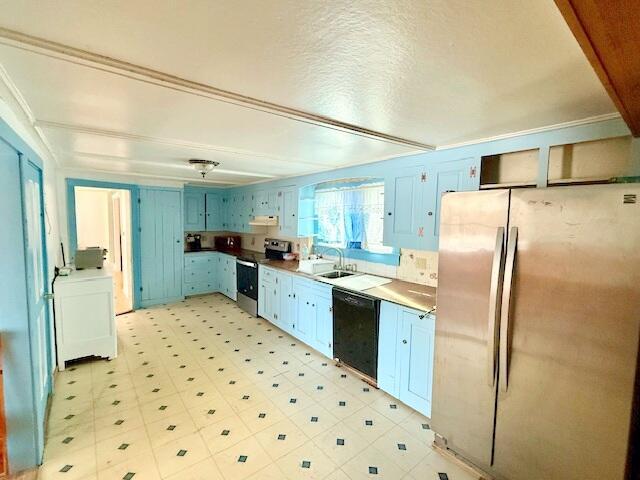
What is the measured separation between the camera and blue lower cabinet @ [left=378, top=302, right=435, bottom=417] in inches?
92.7

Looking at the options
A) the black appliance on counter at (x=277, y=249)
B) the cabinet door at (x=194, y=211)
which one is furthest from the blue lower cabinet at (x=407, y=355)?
the cabinet door at (x=194, y=211)

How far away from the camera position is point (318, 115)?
1883 mm

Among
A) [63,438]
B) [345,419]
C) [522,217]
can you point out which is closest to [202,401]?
[63,438]

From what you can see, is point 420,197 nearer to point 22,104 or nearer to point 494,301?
point 494,301

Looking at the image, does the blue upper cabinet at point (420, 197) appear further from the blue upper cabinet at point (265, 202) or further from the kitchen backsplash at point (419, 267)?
the blue upper cabinet at point (265, 202)

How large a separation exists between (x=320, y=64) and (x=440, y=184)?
1.82m

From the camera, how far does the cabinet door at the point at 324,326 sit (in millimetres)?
3327

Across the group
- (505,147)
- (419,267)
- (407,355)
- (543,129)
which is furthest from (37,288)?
(543,129)

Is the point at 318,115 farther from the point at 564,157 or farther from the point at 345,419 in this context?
the point at 345,419

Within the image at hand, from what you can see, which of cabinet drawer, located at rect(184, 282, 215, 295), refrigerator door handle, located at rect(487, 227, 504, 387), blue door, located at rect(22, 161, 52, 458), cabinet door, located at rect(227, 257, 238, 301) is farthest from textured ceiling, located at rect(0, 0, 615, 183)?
cabinet drawer, located at rect(184, 282, 215, 295)

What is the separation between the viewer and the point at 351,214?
3.93 metres

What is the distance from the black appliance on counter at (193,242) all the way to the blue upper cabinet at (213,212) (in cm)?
30

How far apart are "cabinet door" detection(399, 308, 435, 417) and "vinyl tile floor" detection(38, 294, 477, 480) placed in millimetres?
164

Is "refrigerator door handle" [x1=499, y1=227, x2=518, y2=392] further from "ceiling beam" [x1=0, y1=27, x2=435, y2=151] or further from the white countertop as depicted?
the white countertop
